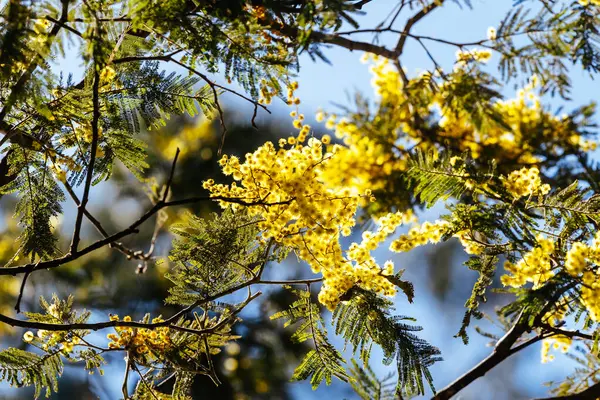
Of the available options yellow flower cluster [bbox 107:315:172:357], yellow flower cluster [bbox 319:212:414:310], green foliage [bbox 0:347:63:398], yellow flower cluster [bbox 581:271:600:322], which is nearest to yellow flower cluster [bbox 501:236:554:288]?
yellow flower cluster [bbox 581:271:600:322]

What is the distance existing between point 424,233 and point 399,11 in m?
0.65

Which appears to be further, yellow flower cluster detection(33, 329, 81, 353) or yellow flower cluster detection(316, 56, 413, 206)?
yellow flower cluster detection(33, 329, 81, 353)

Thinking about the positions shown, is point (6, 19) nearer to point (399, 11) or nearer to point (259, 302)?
point (399, 11)

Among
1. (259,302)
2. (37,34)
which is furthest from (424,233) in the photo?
(259,302)

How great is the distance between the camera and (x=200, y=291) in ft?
6.32

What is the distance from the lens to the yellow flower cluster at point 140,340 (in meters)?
1.89

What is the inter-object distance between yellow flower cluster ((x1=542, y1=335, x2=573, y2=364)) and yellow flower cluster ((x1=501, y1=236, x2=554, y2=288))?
0.61 m

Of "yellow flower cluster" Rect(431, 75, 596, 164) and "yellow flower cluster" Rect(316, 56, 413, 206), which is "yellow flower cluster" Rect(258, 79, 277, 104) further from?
"yellow flower cluster" Rect(431, 75, 596, 164)

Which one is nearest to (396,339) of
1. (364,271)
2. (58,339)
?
(364,271)

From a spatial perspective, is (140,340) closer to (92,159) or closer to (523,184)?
(92,159)

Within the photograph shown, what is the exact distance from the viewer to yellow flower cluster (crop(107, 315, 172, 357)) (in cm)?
189

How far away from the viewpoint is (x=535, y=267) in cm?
160

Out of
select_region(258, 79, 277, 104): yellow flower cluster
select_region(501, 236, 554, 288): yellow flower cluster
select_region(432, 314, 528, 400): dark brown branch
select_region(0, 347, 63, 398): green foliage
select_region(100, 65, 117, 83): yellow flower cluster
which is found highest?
select_region(100, 65, 117, 83): yellow flower cluster

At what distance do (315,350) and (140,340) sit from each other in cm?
56
